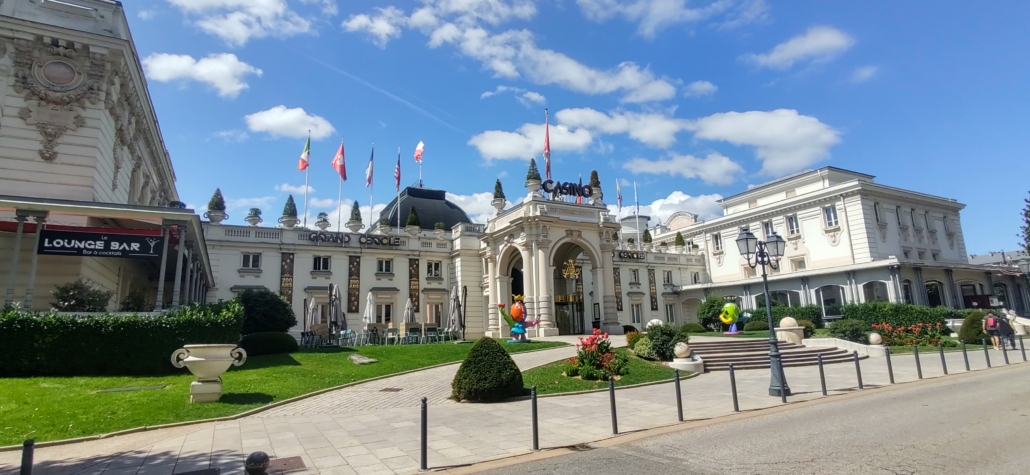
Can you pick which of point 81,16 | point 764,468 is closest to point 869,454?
point 764,468

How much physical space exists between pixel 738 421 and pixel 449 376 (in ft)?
31.6

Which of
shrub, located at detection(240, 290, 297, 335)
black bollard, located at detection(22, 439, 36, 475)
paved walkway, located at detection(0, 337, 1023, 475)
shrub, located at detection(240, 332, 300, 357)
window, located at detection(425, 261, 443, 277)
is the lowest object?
paved walkway, located at detection(0, 337, 1023, 475)

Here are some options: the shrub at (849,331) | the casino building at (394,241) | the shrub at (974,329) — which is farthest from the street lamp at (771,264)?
the shrub at (974,329)

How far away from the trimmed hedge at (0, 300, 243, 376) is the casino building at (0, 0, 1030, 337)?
54.2 inches

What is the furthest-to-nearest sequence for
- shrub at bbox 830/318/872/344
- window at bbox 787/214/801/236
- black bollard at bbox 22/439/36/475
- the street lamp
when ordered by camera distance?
window at bbox 787/214/801/236 → shrub at bbox 830/318/872/344 → the street lamp → black bollard at bbox 22/439/36/475

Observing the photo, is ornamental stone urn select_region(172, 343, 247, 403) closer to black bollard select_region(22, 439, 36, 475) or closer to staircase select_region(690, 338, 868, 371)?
black bollard select_region(22, 439, 36, 475)

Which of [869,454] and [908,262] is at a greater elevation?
[908,262]

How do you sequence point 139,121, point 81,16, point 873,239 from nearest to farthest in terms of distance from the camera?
point 81,16
point 139,121
point 873,239

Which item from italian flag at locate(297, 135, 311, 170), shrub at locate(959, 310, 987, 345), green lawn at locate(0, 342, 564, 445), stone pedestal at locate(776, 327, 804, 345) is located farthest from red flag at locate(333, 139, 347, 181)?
shrub at locate(959, 310, 987, 345)

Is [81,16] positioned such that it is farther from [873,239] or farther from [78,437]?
[873,239]

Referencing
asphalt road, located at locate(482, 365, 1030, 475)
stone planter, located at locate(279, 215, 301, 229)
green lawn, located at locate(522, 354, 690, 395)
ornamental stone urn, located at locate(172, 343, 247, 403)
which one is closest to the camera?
asphalt road, located at locate(482, 365, 1030, 475)

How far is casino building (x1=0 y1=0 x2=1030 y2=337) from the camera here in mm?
17406

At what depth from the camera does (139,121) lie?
24.6m

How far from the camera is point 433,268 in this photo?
128 ft
